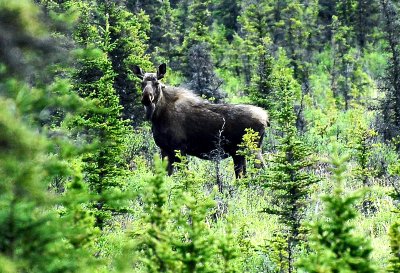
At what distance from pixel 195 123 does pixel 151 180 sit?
9350 millimetres

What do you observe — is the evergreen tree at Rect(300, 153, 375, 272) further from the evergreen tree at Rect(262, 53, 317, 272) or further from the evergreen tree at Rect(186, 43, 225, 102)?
the evergreen tree at Rect(186, 43, 225, 102)

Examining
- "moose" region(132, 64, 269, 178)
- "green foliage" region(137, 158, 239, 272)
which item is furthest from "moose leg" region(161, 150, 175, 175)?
"green foliage" region(137, 158, 239, 272)

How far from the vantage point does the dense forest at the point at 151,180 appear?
3.71 m

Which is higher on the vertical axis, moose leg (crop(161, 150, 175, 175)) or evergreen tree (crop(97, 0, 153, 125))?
evergreen tree (crop(97, 0, 153, 125))

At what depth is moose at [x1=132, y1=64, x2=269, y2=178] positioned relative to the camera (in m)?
13.3

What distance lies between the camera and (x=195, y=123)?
13.7 m

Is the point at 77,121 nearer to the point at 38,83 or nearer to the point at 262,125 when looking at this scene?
the point at 38,83

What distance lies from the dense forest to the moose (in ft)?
1.59

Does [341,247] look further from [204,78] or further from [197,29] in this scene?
[197,29]

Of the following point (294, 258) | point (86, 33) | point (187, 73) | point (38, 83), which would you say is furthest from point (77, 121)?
point (187, 73)

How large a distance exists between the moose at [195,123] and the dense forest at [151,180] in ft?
1.59

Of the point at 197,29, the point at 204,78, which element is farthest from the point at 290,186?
the point at 197,29

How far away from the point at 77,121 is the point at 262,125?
590 centimetres

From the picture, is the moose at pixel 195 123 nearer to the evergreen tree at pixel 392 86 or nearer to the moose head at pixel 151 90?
the moose head at pixel 151 90
